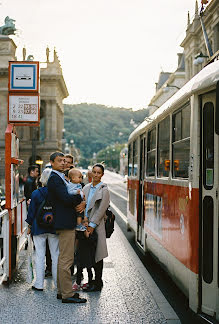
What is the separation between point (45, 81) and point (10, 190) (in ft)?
262

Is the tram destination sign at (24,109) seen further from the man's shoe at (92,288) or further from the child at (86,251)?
the man's shoe at (92,288)

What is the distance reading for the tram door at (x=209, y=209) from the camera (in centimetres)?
578

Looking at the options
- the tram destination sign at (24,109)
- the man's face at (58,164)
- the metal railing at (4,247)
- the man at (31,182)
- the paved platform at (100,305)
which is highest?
the tram destination sign at (24,109)

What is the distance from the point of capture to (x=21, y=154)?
8688 centimetres

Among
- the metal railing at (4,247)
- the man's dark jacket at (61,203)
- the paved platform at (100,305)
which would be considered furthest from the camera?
the metal railing at (4,247)

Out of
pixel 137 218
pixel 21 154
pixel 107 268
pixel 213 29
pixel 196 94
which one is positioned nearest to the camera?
pixel 196 94

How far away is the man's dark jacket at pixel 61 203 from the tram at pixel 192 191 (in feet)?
A: 4.56

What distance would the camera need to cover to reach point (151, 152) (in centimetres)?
1043

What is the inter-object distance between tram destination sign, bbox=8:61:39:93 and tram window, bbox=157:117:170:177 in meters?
2.49

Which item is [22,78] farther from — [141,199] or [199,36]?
[199,36]

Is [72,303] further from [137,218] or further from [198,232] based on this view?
[137,218]

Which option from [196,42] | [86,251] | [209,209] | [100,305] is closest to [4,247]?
[86,251]

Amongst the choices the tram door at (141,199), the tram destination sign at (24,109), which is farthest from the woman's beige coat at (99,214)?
the tram door at (141,199)

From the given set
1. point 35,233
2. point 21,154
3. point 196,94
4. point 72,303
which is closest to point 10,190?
point 35,233
